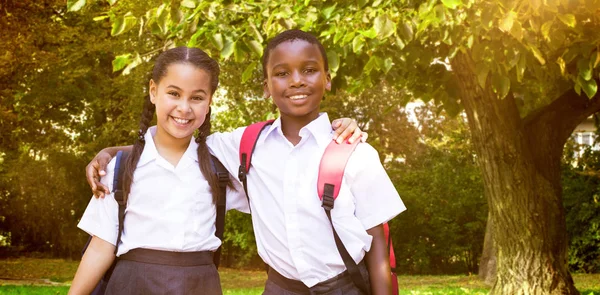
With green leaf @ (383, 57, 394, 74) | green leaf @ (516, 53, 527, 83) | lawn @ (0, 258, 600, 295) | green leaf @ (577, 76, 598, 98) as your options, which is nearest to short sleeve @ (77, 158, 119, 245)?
green leaf @ (383, 57, 394, 74)

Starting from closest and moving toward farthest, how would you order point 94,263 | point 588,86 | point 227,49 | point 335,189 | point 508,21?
1. point 335,189
2. point 94,263
3. point 508,21
4. point 227,49
5. point 588,86

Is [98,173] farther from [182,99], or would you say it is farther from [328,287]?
[328,287]

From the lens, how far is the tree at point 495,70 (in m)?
5.88

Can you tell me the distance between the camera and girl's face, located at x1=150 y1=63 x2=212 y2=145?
281cm

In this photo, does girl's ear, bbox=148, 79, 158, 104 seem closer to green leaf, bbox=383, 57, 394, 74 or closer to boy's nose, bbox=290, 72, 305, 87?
boy's nose, bbox=290, 72, 305, 87

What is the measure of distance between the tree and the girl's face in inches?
102

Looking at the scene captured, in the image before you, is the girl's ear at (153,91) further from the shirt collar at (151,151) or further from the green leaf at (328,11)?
the green leaf at (328,11)

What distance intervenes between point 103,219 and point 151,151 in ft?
1.03

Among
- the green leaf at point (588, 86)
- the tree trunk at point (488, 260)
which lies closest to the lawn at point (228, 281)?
the tree trunk at point (488, 260)

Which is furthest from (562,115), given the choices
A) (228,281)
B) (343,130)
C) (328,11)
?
(228,281)

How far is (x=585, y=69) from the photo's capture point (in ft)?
19.7

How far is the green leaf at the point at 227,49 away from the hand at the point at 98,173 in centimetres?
250

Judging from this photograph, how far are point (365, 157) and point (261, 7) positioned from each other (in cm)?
396

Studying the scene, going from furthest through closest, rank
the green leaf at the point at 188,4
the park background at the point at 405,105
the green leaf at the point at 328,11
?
the green leaf at the point at 328,11 → the park background at the point at 405,105 → the green leaf at the point at 188,4
